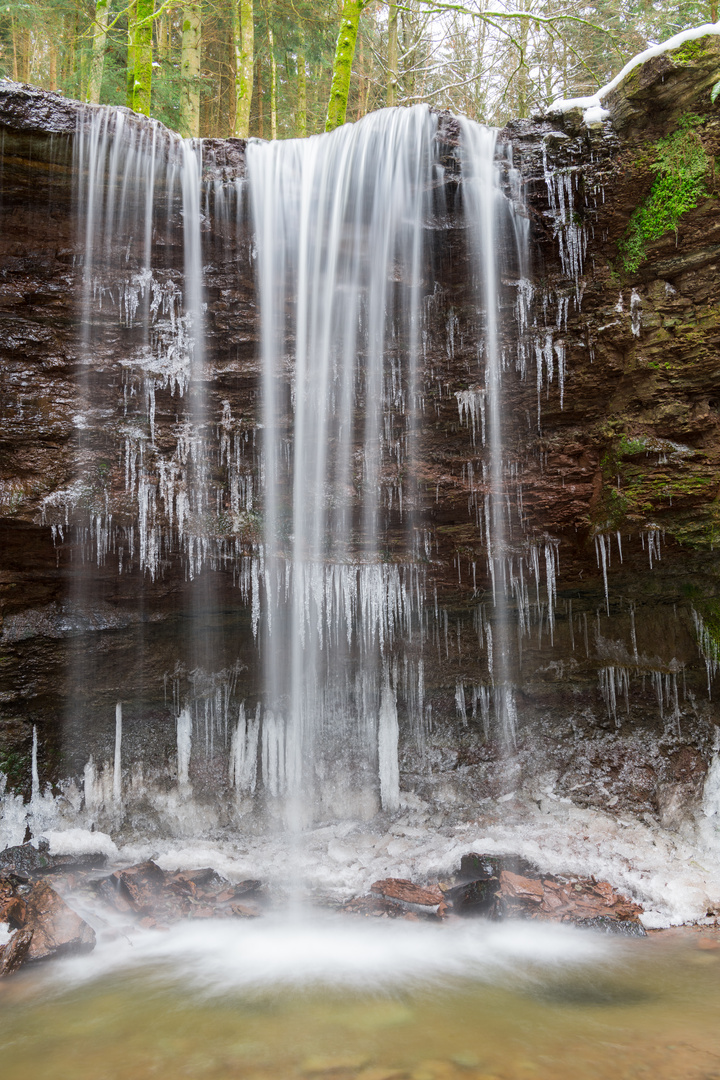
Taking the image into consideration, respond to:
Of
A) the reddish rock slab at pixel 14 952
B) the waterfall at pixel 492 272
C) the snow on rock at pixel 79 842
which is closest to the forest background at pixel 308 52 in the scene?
the waterfall at pixel 492 272

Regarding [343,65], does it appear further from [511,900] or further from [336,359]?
[511,900]

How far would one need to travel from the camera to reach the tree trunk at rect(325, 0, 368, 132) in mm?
8609

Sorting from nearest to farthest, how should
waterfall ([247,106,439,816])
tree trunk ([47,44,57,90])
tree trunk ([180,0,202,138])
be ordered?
waterfall ([247,106,439,816])
tree trunk ([180,0,202,138])
tree trunk ([47,44,57,90])

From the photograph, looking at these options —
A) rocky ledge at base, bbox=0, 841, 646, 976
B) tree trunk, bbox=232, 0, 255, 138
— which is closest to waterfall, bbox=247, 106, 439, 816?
rocky ledge at base, bbox=0, 841, 646, 976

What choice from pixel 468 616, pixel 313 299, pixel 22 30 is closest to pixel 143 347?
pixel 313 299

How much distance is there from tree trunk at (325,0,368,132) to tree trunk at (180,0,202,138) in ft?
10.2

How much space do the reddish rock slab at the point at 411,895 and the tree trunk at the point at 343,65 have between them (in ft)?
28.6

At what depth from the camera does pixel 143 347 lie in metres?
6.84

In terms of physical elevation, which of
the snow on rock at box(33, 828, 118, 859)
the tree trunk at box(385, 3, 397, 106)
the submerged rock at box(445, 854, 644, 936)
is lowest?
the submerged rock at box(445, 854, 644, 936)

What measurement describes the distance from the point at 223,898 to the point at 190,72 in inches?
460

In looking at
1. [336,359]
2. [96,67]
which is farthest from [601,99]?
[96,67]

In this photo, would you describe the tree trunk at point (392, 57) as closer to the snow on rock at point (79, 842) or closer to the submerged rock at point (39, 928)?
the snow on rock at point (79, 842)

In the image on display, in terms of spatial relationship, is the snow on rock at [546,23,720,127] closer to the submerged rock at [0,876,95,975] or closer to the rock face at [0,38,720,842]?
the rock face at [0,38,720,842]

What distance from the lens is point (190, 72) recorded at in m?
10.7
